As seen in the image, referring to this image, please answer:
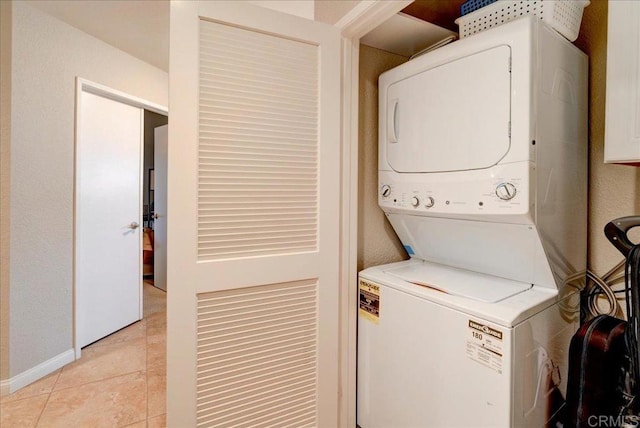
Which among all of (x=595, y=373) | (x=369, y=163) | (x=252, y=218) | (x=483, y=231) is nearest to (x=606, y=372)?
(x=595, y=373)

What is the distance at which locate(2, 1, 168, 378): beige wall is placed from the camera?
6.66 feet

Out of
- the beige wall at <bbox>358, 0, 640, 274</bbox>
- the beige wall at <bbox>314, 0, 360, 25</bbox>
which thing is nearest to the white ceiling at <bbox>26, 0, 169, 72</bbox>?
the beige wall at <bbox>314, 0, 360, 25</bbox>

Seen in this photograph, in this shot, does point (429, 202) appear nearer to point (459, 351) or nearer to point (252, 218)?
point (459, 351)

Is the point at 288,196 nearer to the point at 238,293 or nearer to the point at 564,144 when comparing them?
the point at 238,293

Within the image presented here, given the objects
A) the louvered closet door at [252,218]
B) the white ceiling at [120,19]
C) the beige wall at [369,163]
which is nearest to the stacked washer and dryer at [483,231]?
the beige wall at [369,163]

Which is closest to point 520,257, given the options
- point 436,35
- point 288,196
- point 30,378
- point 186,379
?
point 288,196

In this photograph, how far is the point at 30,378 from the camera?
6.91 ft

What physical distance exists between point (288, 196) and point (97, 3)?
6.37 ft

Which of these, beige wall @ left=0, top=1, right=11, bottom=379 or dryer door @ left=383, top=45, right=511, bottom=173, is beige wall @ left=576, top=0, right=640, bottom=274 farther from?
beige wall @ left=0, top=1, right=11, bottom=379

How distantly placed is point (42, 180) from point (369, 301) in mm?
2303

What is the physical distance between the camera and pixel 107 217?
Result: 2842 mm

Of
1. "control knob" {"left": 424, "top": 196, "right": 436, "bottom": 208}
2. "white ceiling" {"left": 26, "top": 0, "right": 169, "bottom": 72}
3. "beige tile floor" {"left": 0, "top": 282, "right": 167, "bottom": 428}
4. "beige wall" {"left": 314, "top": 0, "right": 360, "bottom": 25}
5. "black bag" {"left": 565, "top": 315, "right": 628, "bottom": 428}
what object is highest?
"white ceiling" {"left": 26, "top": 0, "right": 169, "bottom": 72}

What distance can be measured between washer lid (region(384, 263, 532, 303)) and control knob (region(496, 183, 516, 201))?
1.19 ft

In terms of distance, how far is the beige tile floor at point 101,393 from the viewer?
5.86 feet
